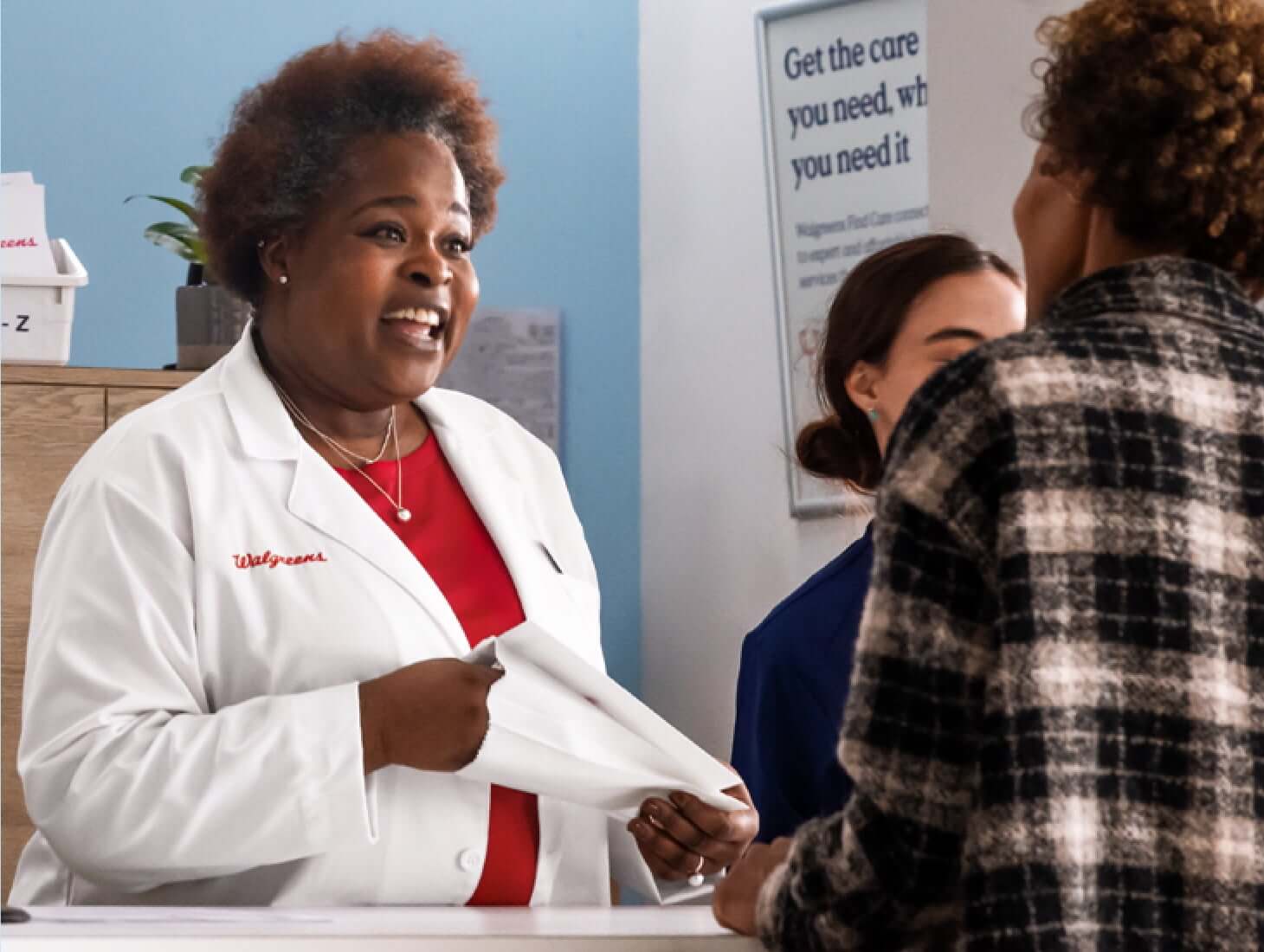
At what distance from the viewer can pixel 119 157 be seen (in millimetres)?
3674

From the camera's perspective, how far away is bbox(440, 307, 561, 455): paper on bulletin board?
155 inches

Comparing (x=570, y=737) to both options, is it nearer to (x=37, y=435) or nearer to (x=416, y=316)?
(x=416, y=316)

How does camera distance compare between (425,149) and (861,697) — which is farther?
(425,149)

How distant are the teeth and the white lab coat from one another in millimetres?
144

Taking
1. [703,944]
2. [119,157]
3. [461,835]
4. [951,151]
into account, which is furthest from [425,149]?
[119,157]

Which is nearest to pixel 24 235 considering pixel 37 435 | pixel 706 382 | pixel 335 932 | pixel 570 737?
pixel 37 435

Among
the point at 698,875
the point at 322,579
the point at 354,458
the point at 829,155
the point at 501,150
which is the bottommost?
the point at 698,875

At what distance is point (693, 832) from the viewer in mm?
1477

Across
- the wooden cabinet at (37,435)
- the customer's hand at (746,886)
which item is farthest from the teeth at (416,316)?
the wooden cabinet at (37,435)

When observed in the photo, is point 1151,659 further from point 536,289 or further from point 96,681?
point 536,289

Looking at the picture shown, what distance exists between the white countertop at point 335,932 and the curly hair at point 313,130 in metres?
0.78

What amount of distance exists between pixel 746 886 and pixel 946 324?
3.14 feet

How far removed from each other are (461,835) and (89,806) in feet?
→ 1.02

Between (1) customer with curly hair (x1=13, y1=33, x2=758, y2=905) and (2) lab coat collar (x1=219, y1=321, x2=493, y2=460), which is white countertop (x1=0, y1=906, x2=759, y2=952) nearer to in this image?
(1) customer with curly hair (x1=13, y1=33, x2=758, y2=905)
